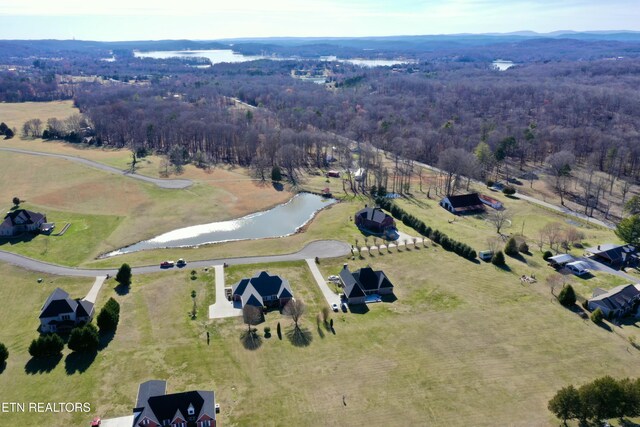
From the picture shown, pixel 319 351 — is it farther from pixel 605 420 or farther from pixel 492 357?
pixel 605 420

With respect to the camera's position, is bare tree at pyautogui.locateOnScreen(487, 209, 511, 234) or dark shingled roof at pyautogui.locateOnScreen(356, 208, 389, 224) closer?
dark shingled roof at pyautogui.locateOnScreen(356, 208, 389, 224)

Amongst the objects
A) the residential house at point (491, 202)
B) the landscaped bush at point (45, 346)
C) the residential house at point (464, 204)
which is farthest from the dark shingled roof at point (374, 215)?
the landscaped bush at point (45, 346)

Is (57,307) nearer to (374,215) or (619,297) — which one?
(374,215)

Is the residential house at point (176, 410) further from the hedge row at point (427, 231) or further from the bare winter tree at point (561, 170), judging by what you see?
the bare winter tree at point (561, 170)

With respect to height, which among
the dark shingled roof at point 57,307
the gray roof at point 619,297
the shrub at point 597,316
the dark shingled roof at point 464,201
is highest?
the dark shingled roof at point 57,307

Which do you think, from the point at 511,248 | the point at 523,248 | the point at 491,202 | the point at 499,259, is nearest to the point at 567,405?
the point at 499,259

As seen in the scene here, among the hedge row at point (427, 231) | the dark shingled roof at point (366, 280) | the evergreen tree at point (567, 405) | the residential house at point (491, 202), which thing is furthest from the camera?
the residential house at point (491, 202)

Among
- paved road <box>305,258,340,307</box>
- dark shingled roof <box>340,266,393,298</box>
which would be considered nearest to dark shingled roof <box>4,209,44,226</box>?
paved road <box>305,258,340,307</box>

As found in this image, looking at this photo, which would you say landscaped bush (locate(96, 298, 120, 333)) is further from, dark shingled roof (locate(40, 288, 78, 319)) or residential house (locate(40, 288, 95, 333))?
dark shingled roof (locate(40, 288, 78, 319))
